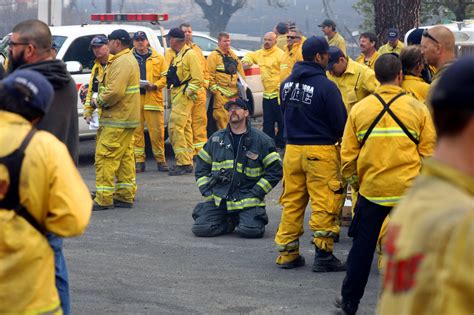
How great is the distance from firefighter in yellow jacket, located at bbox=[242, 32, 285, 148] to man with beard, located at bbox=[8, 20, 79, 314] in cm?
1032

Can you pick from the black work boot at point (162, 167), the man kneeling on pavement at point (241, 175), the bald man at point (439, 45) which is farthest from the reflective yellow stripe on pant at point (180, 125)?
Result: the bald man at point (439, 45)

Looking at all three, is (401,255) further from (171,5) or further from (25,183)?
(171,5)

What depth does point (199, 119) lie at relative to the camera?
1439 cm

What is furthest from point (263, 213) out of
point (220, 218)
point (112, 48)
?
point (112, 48)

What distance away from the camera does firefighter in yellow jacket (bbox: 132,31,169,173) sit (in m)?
13.8

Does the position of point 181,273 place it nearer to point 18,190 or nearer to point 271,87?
point 18,190

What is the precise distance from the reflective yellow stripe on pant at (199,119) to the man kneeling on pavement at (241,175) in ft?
14.8

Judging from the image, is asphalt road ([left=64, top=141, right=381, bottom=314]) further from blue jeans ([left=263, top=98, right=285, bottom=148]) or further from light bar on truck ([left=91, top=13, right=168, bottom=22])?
light bar on truck ([left=91, top=13, right=168, bottom=22])

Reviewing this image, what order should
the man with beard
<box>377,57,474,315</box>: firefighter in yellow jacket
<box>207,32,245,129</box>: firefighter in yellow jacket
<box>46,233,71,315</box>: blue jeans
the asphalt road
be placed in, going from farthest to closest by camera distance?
1. <box>207,32,245,129</box>: firefighter in yellow jacket
2. the asphalt road
3. the man with beard
4. <box>46,233,71,315</box>: blue jeans
5. <box>377,57,474,315</box>: firefighter in yellow jacket

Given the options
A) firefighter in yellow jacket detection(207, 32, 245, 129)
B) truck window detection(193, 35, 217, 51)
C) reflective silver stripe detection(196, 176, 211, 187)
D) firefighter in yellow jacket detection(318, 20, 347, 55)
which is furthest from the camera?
truck window detection(193, 35, 217, 51)

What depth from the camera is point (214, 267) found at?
8445 mm

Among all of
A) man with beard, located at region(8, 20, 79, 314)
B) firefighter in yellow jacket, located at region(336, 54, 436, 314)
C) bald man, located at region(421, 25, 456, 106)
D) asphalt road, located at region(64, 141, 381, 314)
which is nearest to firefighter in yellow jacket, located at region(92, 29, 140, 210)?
asphalt road, located at region(64, 141, 381, 314)

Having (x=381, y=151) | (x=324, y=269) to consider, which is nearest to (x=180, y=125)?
(x=324, y=269)

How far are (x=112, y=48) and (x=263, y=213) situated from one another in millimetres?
2791
